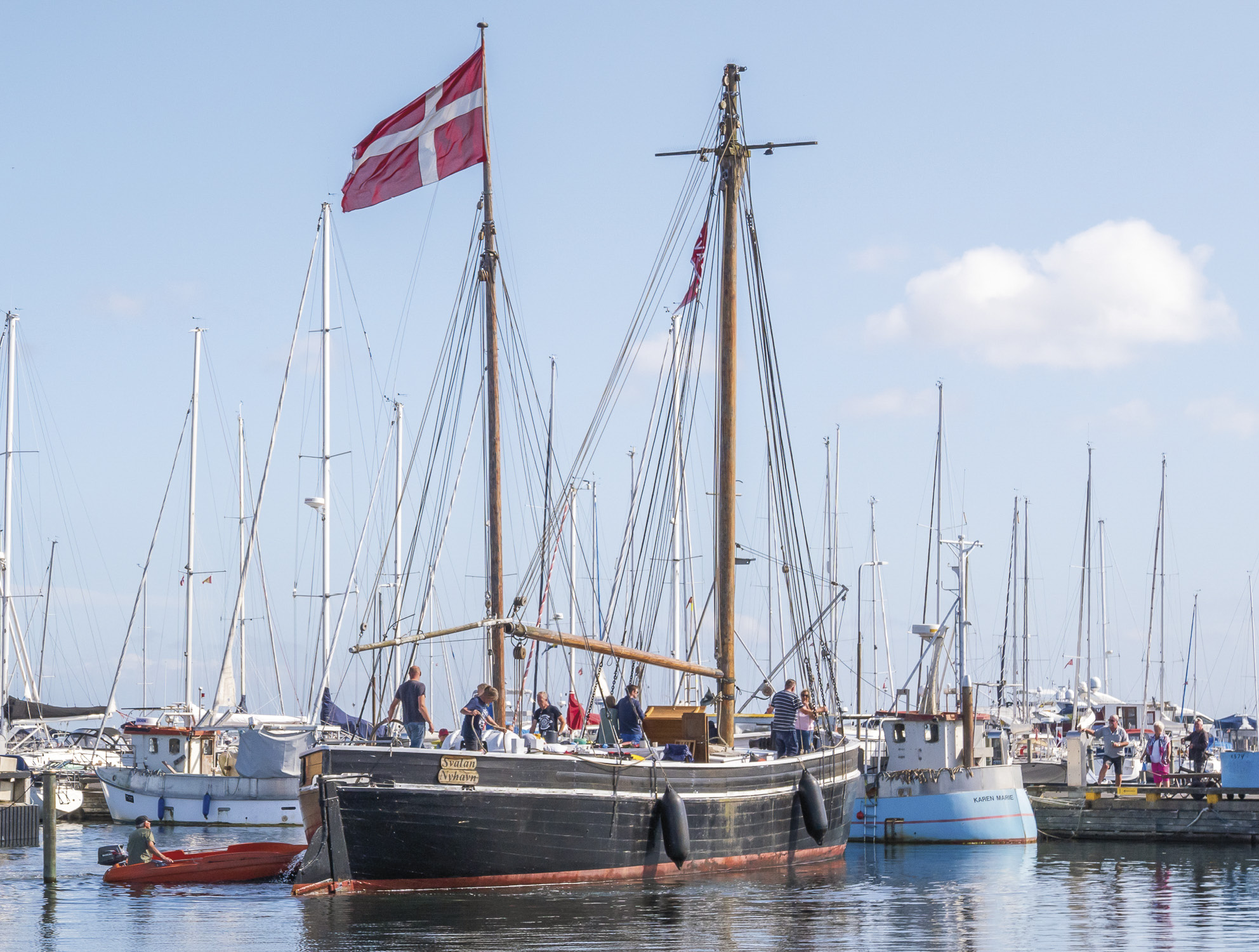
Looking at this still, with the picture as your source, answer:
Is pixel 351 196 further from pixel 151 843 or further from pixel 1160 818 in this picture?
pixel 1160 818

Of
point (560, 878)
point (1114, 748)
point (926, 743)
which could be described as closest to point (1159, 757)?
point (1114, 748)

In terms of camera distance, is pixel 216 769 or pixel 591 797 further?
pixel 216 769

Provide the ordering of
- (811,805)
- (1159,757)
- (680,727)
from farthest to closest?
(1159,757), (811,805), (680,727)

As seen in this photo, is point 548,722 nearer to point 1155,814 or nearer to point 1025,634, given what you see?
point 1155,814

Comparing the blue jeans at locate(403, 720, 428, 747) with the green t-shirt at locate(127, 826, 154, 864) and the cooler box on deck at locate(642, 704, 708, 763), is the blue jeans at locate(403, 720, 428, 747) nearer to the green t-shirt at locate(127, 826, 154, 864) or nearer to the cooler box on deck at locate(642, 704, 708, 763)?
the cooler box on deck at locate(642, 704, 708, 763)

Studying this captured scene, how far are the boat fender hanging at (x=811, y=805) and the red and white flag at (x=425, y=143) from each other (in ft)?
43.6

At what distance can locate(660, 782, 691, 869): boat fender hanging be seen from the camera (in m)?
25.3

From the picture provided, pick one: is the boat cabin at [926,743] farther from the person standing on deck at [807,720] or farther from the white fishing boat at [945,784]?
the person standing on deck at [807,720]

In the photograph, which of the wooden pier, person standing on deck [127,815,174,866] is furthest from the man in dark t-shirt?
the wooden pier

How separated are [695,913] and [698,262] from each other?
14.7 meters

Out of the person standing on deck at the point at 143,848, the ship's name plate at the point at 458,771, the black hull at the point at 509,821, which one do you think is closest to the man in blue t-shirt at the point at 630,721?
the black hull at the point at 509,821

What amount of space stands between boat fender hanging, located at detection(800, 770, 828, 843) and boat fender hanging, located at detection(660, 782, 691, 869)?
3.93 m

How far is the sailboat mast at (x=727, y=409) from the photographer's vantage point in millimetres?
29609

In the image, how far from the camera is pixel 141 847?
27500mm
